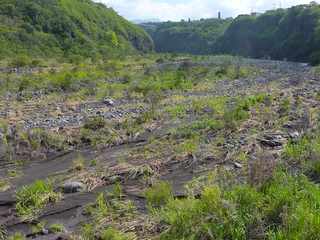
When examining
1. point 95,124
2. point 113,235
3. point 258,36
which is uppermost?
point 113,235

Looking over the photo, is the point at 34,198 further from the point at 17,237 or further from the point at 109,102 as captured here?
the point at 109,102

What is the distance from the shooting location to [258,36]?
93.9 meters

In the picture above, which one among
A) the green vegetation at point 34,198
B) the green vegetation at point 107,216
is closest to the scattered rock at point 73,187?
the green vegetation at point 34,198

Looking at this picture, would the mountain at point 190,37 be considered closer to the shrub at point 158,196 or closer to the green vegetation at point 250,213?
the shrub at point 158,196

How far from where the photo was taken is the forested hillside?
233ft

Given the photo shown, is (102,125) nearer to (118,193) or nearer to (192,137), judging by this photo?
(192,137)

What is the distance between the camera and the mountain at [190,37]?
11900cm

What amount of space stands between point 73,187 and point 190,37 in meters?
118

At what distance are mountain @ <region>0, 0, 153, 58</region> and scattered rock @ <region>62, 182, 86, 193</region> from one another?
42.0 meters

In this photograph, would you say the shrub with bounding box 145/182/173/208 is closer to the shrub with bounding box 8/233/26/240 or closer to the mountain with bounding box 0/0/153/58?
the shrub with bounding box 8/233/26/240

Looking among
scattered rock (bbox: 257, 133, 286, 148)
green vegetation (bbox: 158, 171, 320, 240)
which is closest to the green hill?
scattered rock (bbox: 257, 133, 286, 148)

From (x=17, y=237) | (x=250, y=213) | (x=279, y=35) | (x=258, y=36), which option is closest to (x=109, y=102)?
(x=17, y=237)

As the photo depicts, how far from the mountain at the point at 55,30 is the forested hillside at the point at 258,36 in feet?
77.2

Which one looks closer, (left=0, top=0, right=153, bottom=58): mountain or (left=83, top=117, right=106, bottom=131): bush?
(left=83, top=117, right=106, bottom=131): bush
